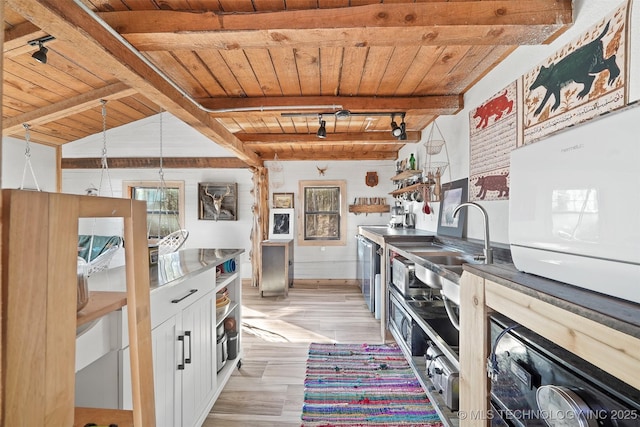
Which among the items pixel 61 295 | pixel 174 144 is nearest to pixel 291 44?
pixel 61 295

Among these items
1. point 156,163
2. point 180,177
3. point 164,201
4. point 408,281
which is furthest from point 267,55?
point 164,201

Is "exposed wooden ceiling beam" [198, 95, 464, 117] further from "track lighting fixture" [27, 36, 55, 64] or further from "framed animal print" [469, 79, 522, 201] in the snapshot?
"track lighting fixture" [27, 36, 55, 64]

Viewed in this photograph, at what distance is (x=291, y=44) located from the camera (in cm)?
164

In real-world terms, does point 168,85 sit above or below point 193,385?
above

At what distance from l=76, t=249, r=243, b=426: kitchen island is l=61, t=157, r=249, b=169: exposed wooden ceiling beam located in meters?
3.36

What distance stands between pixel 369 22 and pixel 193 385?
218 cm

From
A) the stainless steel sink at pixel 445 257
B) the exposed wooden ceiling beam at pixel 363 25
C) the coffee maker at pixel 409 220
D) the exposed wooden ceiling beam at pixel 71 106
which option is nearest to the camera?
the exposed wooden ceiling beam at pixel 363 25

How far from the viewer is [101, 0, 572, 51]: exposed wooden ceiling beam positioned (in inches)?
58.3

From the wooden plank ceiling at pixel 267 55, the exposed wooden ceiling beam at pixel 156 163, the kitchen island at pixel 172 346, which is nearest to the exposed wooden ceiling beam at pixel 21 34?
the wooden plank ceiling at pixel 267 55

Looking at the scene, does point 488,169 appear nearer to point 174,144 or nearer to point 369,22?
point 369,22

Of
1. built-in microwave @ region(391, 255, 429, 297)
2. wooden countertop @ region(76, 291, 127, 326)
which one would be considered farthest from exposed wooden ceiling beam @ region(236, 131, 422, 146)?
wooden countertop @ region(76, 291, 127, 326)

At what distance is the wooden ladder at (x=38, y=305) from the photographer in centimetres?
51

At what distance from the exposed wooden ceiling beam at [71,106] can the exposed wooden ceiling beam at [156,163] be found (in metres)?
1.53

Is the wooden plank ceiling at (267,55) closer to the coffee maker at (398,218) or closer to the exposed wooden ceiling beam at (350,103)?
the exposed wooden ceiling beam at (350,103)
